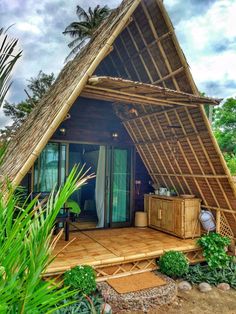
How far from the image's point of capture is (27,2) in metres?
6.68

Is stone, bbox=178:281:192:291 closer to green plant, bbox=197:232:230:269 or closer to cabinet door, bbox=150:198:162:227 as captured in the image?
green plant, bbox=197:232:230:269

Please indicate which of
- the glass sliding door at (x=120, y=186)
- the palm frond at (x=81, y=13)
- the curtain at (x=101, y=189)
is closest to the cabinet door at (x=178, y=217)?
the glass sliding door at (x=120, y=186)

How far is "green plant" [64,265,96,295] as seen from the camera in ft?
11.8

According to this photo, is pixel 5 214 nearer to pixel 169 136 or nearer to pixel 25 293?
pixel 25 293

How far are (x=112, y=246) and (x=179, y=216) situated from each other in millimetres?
1607

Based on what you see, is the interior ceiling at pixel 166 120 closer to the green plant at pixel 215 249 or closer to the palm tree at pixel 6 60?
the green plant at pixel 215 249

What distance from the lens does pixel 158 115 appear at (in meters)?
5.64

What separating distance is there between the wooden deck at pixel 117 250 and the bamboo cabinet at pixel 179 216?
186mm

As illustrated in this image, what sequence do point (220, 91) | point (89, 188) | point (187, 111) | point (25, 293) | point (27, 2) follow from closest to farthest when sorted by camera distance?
point (25, 293), point (187, 111), point (27, 2), point (89, 188), point (220, 91)

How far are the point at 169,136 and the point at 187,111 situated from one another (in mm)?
867

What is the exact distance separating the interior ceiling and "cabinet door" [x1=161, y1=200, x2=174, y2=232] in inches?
21.0

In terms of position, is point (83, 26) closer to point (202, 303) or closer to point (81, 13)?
point (81, 13)

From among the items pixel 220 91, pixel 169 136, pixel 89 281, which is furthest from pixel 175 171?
pixel 220 91

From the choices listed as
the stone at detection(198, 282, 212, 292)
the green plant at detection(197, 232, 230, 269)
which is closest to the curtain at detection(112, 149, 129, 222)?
the green plant at detection(197, 232, 230, 269)
